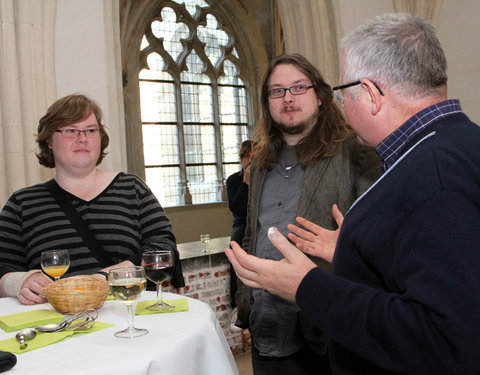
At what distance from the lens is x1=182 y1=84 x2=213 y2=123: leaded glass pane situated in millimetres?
10789

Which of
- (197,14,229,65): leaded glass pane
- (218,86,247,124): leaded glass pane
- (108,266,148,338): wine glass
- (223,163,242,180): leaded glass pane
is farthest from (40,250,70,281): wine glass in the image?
(197,14,229,65): leaded glass pane

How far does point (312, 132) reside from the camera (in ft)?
6.95

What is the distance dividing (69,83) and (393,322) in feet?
11.1

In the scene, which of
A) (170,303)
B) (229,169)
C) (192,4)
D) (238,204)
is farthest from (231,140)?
(170,303)

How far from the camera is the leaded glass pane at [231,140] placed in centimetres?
1125

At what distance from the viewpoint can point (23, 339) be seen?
4.36 feet

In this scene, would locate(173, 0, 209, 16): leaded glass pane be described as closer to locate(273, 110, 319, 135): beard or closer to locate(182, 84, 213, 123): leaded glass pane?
locate(182, 84, 213, 123): leaded glass pane

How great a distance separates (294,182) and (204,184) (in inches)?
349

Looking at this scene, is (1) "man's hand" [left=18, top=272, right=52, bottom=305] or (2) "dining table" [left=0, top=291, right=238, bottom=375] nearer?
(2) "dining table" [left=0, top=291, right=238, bottom=375]

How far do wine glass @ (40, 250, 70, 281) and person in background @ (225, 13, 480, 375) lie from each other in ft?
2.95

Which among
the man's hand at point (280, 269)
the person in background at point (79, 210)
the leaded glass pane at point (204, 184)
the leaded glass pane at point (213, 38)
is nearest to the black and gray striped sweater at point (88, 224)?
the person in background at point (79, 210)

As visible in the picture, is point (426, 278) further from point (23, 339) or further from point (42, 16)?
point (42, 16)

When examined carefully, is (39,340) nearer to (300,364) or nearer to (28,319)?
(28,319)

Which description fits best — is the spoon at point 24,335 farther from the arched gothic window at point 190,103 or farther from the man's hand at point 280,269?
the arched gothic window at point 190,103
